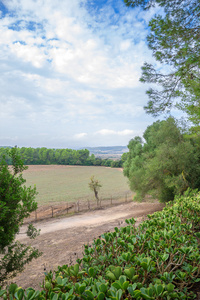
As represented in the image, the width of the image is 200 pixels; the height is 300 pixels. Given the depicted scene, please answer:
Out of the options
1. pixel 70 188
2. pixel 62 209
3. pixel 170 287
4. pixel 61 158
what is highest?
pixel 61 158

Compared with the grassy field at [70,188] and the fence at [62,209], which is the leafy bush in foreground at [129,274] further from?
the grassy field at [70,188]

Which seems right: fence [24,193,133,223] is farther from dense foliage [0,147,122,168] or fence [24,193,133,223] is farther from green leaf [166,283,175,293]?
dense foliage [0,147,122,168]

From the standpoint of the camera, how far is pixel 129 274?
6.52 feet

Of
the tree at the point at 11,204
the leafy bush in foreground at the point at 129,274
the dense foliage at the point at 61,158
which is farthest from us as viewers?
the dense foliage at the point at 61,158

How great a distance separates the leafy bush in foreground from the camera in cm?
178

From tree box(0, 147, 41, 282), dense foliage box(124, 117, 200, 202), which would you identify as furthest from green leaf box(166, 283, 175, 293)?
dense foliage box(124, 117, 200, 202)

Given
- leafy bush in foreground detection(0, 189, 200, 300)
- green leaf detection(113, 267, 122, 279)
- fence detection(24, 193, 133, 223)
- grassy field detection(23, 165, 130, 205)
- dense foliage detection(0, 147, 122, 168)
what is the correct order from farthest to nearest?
dense foliage detection(0, 147, 122, 168), grassy field detection(23, 165, 130, 205), fence detection(24, 193, 133, 223), green leaf detection(113, 267, 122, 279), leafy bush in foreground detection(0, 189, 200, 300)

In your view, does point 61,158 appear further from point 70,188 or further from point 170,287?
point 170,287

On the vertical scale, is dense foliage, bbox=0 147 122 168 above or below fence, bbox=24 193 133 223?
above

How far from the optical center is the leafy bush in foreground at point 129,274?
70.2 inches

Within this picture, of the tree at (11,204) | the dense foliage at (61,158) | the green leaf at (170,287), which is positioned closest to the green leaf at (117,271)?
the green leaf at (170,287)

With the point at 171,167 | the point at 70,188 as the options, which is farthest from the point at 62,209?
the point at 70,188

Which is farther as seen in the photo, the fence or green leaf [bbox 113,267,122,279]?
the fence

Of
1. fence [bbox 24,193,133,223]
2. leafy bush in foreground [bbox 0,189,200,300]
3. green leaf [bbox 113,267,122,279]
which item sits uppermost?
green leaf [bbox 113,267,122,279]
